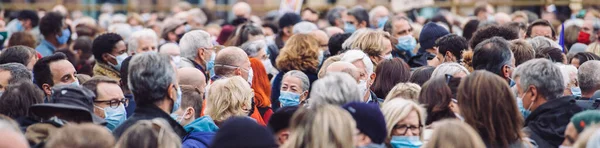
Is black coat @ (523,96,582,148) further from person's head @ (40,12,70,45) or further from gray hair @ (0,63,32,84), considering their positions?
person's head @ (40,12,70,45)

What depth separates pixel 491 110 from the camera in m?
7.73

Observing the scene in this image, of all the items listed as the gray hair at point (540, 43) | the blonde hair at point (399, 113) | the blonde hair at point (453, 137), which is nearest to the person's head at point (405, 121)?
the blonde hair at point (399, 113)

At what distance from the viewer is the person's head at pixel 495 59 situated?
395 inches

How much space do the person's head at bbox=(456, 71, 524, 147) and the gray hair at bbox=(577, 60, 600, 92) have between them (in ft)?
8.20

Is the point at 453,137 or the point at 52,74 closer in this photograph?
the point at 453,137

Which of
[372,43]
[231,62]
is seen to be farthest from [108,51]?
[372,43]

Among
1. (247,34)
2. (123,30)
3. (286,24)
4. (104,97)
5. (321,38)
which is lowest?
(123,30)

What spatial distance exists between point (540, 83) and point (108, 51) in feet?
17.1

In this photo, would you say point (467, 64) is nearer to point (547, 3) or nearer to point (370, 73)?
point (370, 73)

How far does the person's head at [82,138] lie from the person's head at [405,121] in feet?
6.67

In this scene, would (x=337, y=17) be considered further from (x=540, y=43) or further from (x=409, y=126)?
(x=409, y=126)

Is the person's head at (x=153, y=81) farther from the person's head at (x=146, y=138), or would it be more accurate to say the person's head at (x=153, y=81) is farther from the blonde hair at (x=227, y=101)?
the blonde hair at (x=227, y=101)

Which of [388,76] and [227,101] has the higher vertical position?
[227,101]

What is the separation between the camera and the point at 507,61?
10.1 meters
